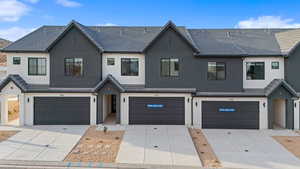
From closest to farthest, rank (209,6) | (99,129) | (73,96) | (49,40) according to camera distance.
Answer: (99,129) → (73,96) → (49,40) → (209,6)

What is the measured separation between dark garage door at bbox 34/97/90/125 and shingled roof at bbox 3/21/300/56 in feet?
13.4

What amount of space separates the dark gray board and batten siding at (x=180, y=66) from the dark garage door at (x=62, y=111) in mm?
5330

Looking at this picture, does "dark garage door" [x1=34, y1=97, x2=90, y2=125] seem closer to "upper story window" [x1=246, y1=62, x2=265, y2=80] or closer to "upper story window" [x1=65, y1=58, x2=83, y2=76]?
"upper story window" [x1=65, y1=58, x2=83, y2=76]

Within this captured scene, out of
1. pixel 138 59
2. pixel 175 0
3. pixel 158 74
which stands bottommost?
pixel 158 74

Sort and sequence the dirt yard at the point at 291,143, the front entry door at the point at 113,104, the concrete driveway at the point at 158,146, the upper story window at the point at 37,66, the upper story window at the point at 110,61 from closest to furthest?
1. the concrete driveway at the point at 158,146
2. the dirt yard at the point at 291,143
3. the upper story window at the point at 37,66
4. the upper story window at the point at 110,61
5. the front entry door at the point at 113,104

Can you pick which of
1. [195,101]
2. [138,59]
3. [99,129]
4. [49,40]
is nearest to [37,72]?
[49,40]

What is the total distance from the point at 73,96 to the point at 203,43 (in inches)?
450

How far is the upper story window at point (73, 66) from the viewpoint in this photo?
49.9ft

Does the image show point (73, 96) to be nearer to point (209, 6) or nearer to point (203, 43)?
point (203, 43)

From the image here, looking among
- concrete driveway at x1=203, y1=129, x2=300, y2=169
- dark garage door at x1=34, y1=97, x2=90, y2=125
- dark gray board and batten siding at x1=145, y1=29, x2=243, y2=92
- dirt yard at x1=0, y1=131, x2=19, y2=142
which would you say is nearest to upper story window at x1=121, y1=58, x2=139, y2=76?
dark gray board and batten siding at x1=145, y1=29, x2=243, y2=92

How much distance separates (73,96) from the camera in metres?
14.9

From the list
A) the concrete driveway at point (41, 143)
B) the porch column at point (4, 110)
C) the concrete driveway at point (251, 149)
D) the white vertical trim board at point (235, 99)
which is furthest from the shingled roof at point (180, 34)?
the concrete driveway at point (41, 143)

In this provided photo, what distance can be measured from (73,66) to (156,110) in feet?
24.3

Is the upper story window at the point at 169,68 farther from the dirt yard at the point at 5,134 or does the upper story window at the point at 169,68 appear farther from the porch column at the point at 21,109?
the dirt yard at the point at 5,134
